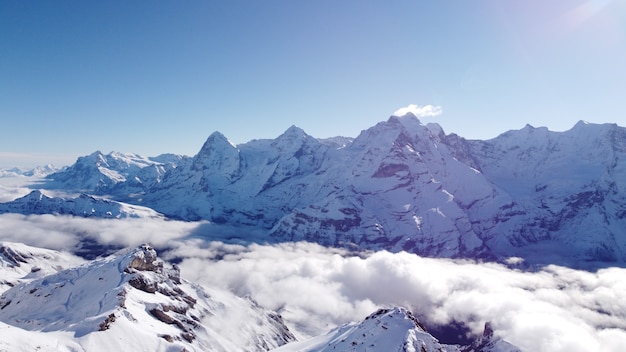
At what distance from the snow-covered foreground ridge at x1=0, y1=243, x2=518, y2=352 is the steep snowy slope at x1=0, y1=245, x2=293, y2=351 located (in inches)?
8.5

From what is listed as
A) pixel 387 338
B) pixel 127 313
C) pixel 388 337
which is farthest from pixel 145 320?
pixel 388 337

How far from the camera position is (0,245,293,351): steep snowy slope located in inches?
3398

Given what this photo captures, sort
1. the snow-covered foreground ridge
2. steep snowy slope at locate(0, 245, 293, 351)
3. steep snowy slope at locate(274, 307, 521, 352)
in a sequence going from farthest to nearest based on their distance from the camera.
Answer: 1. steep snowy slope at locate(274, 307, 521, 352)
2. steep snowy slope at locate(0, 245, 293, 351)
3. the snow-covered foreground ridge

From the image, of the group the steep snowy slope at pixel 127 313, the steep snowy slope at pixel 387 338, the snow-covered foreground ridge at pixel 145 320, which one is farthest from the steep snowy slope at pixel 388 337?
the steep snowy slope at pixel 127 313

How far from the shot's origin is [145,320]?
102 meters

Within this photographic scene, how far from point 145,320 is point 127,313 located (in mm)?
6051

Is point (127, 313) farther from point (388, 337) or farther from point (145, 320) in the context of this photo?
point (388, 337)

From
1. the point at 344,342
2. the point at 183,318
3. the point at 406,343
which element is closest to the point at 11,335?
the point at 183,318

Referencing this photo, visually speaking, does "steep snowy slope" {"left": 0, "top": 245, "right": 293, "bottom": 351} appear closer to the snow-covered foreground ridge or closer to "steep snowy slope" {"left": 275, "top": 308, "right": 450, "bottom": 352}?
the snow-covered foreground ridge

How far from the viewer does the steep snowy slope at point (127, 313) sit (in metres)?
86.3

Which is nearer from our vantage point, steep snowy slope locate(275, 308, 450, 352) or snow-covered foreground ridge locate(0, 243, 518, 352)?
snow-covered foreground ridge locate(0, 243, 518, 352)

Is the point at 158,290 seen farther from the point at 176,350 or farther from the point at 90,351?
the point at 90,351

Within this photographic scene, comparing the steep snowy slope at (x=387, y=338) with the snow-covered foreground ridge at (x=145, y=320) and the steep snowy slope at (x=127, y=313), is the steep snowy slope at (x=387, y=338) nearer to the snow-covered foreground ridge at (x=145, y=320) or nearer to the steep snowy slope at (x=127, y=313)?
the snow-covered foreground ridge at (x=145, y=320)

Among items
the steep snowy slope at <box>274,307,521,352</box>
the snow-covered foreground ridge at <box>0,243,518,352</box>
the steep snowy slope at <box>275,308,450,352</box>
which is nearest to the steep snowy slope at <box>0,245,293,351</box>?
the snow-covered foreground ridge at <box>0,243,518,352</box>
